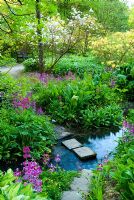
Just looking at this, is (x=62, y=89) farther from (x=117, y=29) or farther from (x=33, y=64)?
(x=117, y=29)

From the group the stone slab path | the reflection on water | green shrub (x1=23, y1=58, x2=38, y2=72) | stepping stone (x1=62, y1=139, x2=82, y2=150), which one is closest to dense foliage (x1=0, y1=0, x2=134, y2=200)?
green shrub (x1=23, y1=58, x2=38, y2=72)

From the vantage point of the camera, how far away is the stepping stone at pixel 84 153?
6508 millimetres

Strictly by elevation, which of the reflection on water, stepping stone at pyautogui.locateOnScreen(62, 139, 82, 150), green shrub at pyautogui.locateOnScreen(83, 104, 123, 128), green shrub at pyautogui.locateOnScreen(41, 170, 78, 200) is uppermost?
green shrub at pyautogui.locateOnScreen(41, 170, 78, 200)

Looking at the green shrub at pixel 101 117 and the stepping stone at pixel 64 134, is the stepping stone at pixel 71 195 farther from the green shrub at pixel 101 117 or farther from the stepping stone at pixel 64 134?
the green shrub at pixel 101 117

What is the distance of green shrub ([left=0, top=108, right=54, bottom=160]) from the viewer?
19.9ft

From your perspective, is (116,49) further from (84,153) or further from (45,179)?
(45,179)

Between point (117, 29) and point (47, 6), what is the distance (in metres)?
20.3

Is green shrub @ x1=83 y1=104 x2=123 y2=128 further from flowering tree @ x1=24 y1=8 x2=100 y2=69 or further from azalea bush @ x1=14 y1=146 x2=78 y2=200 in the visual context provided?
flowering tree @ x1=24 y1=8 x2=100 y2=69

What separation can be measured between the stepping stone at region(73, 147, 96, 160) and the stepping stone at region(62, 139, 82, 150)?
18 cm

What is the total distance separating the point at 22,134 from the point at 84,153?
4.68ft

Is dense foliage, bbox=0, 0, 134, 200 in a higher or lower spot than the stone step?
higher

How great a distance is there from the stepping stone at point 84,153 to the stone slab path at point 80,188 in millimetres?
945

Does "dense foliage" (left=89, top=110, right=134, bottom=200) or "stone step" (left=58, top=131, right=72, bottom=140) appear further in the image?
"stone step" (left=58, top=131, right=72, bottom=140)

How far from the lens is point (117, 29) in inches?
947
